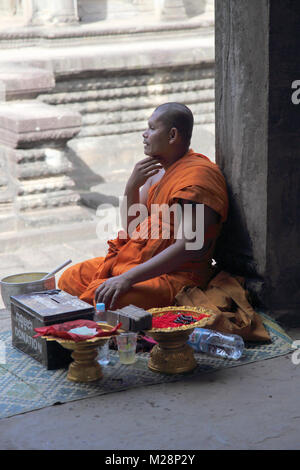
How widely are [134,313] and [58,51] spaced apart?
221 inches

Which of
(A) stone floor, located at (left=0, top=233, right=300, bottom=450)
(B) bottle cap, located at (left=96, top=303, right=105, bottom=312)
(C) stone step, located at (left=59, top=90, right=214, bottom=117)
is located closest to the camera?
(A) stone floor, located at (left=0, top=233, right=300, bottom=450)

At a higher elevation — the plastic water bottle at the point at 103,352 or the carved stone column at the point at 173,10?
the carved stone column at the point at 173,10

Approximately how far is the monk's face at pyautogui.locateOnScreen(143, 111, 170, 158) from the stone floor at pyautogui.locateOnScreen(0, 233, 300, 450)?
1.13 m

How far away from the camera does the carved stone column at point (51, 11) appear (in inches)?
330

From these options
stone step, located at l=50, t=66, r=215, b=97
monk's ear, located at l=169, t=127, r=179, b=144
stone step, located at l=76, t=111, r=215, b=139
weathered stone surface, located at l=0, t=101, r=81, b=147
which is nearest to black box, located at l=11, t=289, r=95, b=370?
monk's ear, located at l=169, t=127, r=179, b=144

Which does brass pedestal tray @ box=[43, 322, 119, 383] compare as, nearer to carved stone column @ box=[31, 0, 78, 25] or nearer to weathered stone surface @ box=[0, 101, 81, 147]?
weathered stone surface @ box=[0, 101, 81, 147]

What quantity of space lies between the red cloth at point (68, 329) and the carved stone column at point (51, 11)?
19.8 ft

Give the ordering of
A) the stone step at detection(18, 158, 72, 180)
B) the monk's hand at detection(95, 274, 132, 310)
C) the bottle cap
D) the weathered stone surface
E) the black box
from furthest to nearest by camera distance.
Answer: the stone step at detection(18, 158, 72, 180) → the weathered stone surface → the monk's hand at detection(95, 274, 132, 310) → the bottle cap → the black box

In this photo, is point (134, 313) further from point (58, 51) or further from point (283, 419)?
point (58, 51)

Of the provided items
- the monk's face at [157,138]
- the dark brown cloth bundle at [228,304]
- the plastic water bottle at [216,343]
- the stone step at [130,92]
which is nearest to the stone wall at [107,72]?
the stone step at [130,92]

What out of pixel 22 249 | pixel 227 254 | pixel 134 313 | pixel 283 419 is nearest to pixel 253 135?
pixel 227 254

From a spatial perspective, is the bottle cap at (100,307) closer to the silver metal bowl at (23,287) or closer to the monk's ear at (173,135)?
the silver metal bowl at (23,287)

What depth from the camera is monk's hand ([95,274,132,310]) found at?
3367mm

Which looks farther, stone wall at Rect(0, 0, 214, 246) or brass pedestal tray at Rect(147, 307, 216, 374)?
stone wall at Rect(0, 0, 214, 246)
